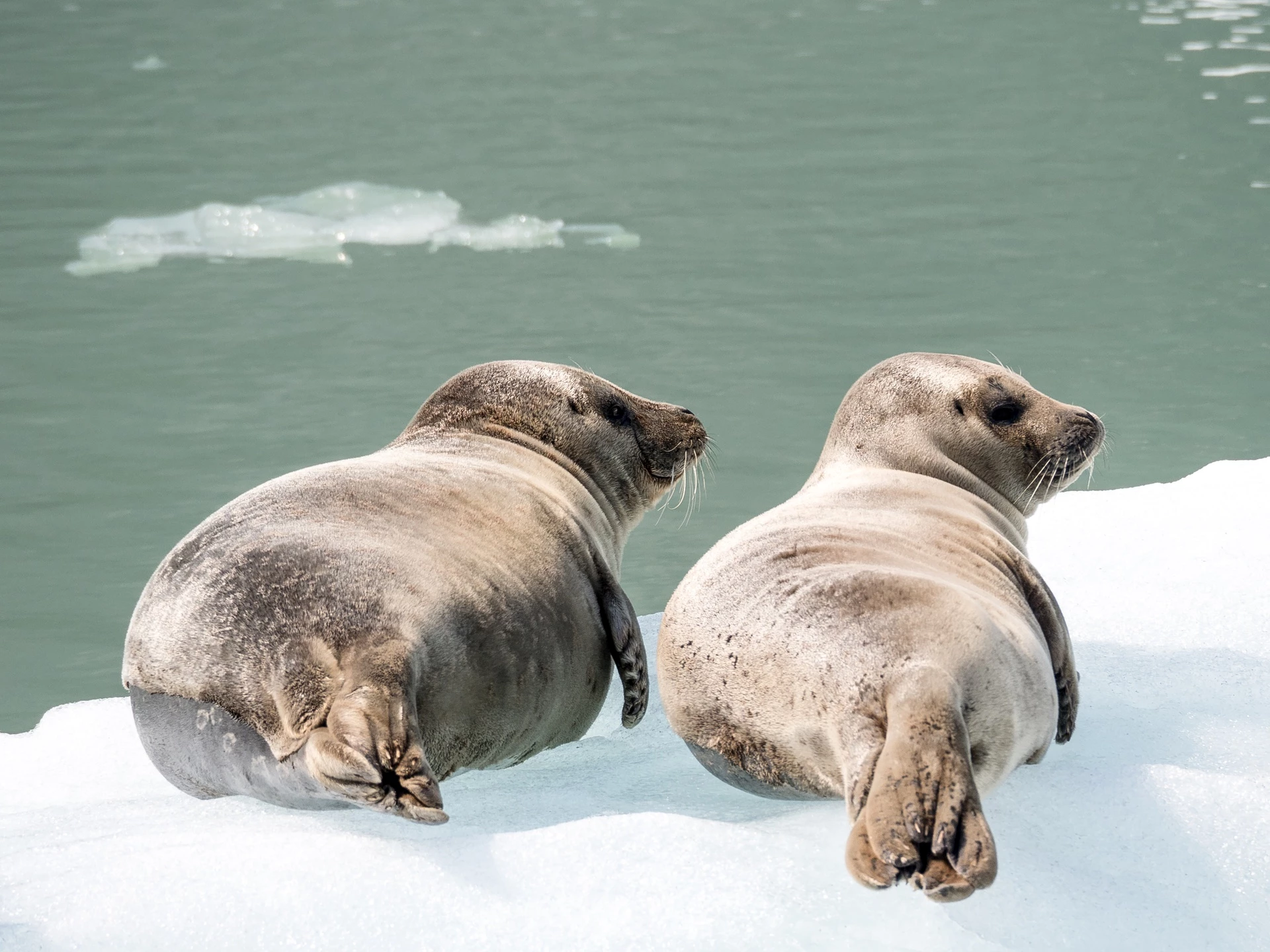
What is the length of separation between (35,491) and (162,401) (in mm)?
1259

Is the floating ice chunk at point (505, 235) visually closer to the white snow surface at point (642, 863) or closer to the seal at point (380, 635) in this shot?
the seal at point (380, 635)

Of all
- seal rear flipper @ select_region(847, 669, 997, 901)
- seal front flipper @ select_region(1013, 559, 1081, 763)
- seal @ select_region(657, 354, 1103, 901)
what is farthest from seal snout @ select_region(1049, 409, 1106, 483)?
seal rear flipper @ select_region(847, 669, 997, 901)

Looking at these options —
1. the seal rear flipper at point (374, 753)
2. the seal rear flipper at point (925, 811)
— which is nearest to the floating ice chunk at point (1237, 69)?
the seal rear flipper at point (925, 811)

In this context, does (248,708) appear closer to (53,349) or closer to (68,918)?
(68,918)

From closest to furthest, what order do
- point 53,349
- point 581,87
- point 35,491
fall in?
point 35,491 < point 53,349 < point 581,87

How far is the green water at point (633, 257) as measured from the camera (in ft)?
25.1

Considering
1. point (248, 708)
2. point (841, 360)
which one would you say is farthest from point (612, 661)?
point (841, 360)

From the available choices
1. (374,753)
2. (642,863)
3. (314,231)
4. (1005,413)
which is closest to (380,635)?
(374,753)

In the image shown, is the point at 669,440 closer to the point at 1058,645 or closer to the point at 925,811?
the point at 1058,645

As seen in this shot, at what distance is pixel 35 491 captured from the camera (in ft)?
24.5

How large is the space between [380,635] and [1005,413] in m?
2.12

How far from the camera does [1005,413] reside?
4484 mm

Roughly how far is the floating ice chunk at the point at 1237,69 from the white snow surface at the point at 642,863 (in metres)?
12.7

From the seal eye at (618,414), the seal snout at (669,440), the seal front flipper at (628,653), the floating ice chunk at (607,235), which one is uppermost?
the seal eye at (618,414)
